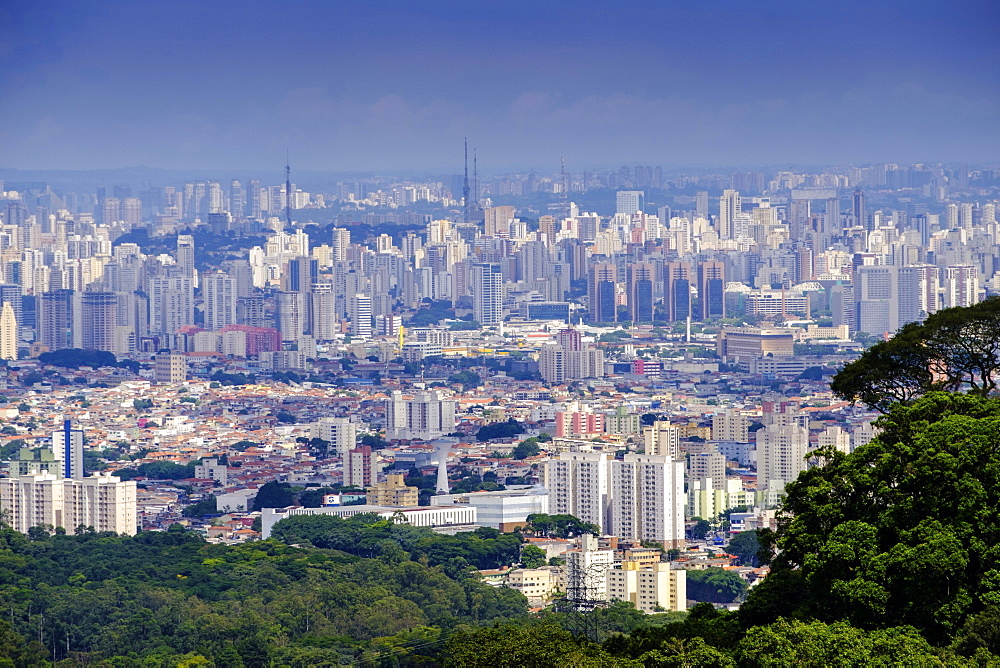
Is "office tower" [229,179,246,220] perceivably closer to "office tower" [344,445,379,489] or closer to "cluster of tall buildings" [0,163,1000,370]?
"cluster of tall buildings" [0,163,1000,370]

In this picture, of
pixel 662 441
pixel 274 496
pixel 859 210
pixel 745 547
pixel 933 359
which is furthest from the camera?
pixel 859 210

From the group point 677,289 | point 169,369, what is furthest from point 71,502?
point 677,289

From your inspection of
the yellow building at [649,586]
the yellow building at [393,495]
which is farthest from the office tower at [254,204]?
the yellow building at [649,586]

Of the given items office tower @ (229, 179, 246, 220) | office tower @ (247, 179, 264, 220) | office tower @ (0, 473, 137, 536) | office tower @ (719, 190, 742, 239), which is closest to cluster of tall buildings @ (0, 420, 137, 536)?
office tower @ (0, 473, 137, 536)

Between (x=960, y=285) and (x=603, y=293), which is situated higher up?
(x=960, y=285)

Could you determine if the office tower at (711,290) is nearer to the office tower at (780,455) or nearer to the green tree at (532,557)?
the office tower at (780,455)

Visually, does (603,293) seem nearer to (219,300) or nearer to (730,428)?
(219,300)

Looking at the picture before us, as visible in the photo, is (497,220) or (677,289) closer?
(677,289)
